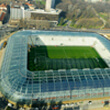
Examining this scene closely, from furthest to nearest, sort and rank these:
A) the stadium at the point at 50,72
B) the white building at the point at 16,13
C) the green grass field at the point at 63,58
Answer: the white building at the point at 16,13, the green grass field at the point at 63,58, the stadium at the point at 50,72

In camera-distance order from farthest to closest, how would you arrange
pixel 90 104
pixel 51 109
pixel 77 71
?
1. pixel 77 71
2. pixel 90 104
3. pixel 51 109

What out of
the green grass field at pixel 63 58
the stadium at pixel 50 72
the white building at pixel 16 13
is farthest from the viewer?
the white building at pixel 16 13

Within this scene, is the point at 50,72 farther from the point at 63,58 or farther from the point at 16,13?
the point at 16,13

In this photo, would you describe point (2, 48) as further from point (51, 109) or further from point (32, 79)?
point (51, 109)

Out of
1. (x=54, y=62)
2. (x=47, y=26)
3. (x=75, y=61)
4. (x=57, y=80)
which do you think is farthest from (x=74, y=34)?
(x=57, y=80)

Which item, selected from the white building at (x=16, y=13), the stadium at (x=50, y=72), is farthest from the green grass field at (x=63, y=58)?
the white building at (x=16, y=13)

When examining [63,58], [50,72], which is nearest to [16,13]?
[63,58]

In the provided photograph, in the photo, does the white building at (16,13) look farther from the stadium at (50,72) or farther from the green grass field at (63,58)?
the green grass field at (63,58)

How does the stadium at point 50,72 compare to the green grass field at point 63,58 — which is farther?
the green grass field at point 63,58

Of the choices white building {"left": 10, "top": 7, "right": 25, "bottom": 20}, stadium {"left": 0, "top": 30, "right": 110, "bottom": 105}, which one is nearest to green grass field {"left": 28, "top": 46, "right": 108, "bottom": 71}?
stadium {"left": 0, "top": 30, "right": 110, "bottom": 105}
